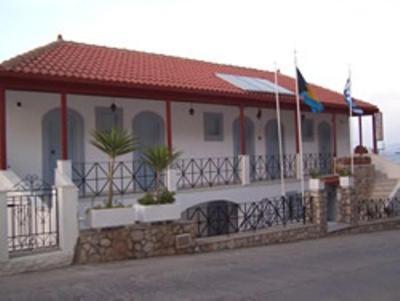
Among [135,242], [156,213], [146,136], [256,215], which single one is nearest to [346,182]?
[256,215]

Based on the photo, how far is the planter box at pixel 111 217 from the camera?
9211 mm

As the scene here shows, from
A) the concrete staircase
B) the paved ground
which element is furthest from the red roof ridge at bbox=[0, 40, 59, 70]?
the concrete staircase

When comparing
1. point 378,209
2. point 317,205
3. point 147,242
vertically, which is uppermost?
point 317,205

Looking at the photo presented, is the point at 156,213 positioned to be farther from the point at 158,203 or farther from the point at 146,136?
the point at 146,136

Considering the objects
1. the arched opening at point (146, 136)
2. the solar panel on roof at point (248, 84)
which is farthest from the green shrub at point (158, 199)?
the solar panel on roof at point (248, 84)

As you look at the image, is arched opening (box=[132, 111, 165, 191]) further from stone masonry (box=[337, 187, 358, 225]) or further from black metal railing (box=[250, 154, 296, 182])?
stone masonry (box=[337, 187, 358, 225])

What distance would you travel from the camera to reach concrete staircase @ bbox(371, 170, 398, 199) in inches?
809

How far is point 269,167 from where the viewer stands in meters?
18.3

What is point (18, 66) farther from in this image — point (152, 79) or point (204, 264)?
point (204, 264)

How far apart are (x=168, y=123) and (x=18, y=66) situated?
165 inches

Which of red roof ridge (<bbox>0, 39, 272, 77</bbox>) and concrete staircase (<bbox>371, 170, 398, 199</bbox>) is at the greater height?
red roof ridge (<bbox>0, 39, 272, 77</bbox>)

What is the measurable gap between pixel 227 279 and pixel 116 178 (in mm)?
6751

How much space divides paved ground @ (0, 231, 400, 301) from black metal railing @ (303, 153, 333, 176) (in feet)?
28.1

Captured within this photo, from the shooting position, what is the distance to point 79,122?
13539 millimetres
